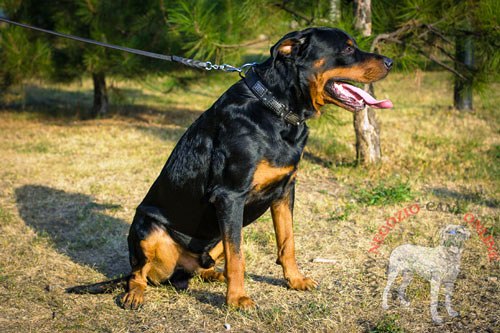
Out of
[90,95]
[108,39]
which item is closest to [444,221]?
[108,39]

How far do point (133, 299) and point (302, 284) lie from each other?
1.09m

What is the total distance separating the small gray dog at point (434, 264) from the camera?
134 inches

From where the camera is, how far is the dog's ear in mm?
3245

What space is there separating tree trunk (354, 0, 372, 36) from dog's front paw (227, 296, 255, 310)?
13.3 ft

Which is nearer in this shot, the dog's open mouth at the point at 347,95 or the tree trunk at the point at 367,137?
the dog's open mouth at the point at 347,95

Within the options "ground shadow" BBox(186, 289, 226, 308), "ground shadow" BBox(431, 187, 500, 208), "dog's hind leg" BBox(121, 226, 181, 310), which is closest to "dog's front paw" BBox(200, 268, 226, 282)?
"ground shadow" BBox(186, 289, 226, 308)

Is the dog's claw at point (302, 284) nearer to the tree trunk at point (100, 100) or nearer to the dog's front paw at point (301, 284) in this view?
the dog's front paw at point (301, 284)

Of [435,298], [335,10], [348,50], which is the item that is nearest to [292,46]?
[348,50]

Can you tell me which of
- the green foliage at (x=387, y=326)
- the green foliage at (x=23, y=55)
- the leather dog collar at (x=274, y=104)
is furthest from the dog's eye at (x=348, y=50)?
the green foliage at (x=23, y=55)

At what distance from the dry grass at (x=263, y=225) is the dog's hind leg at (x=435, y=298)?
5 centimetres

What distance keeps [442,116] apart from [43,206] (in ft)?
24.1

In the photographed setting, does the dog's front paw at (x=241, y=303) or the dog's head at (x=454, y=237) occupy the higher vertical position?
the dog's head at (x=454, y=237)

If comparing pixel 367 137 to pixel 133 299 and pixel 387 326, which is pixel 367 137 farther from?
pixel 133 299

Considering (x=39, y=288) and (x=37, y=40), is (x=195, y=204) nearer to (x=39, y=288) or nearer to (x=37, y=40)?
(x=39, y=288)
